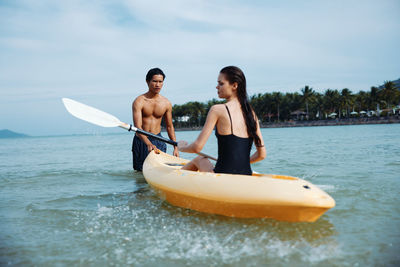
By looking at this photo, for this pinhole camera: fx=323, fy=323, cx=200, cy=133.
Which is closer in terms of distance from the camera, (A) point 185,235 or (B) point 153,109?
(A) point 185,235

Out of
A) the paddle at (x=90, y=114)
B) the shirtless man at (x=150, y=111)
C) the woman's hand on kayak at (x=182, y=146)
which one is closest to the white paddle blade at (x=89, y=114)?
the paddle at (x=90, y=114)

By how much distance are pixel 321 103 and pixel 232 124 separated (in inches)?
2558

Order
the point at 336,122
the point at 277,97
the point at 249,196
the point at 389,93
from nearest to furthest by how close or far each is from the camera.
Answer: the point at 249,196
the point at 389,93
the point at 336,122
the point at 277,97

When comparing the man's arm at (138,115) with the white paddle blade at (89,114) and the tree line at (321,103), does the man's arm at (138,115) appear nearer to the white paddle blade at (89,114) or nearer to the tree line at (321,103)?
the white paddle blade at (89,114)

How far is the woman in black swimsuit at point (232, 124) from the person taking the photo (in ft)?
9.35

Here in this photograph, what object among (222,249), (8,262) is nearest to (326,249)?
(222,249)

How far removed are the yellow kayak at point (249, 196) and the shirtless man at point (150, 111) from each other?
5.60ft

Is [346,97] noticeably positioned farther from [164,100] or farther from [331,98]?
[164,100]

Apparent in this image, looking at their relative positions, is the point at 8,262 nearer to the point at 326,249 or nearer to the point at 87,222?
the point at 87,222

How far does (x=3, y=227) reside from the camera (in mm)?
3270

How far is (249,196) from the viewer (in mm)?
2684

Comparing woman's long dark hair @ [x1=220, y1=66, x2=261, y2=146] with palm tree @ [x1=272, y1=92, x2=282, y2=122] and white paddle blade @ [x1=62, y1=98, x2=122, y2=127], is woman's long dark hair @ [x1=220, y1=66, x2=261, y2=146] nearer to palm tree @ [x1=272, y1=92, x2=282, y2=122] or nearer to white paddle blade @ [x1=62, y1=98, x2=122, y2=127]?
white paddle blade @ [x1=62, y1=98, x2=122, y2=127]

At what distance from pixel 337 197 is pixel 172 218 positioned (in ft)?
6.82

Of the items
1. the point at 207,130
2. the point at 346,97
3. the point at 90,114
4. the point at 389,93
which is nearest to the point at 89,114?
the point at 90,114
